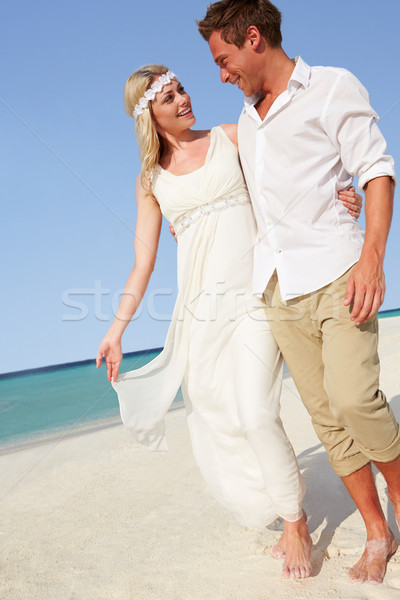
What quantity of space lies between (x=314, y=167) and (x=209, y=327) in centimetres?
103

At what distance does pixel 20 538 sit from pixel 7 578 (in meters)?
0.67

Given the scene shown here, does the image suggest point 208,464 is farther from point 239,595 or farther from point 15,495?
point 15,495

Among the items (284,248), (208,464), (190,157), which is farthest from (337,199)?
(208,464)

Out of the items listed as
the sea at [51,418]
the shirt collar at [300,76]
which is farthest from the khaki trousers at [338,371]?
the sea at [51,418]

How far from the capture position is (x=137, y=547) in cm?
337

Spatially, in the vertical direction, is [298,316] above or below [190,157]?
below

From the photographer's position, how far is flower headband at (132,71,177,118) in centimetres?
313

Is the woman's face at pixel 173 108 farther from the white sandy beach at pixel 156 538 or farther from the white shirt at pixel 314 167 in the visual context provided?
the white sandy beach at pixel 156 538

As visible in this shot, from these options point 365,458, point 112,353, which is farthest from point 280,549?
point 112,353

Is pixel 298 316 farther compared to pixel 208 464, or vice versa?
pixel 208 464

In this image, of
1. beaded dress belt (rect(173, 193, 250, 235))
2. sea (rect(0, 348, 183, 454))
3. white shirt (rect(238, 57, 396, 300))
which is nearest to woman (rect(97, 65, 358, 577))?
beaded dress belt (rect(173, 193, 250, 235))

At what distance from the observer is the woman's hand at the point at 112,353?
3.19 metres

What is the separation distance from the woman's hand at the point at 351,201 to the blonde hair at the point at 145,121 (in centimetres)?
116

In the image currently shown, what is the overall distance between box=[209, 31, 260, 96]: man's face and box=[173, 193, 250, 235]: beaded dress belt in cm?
56
